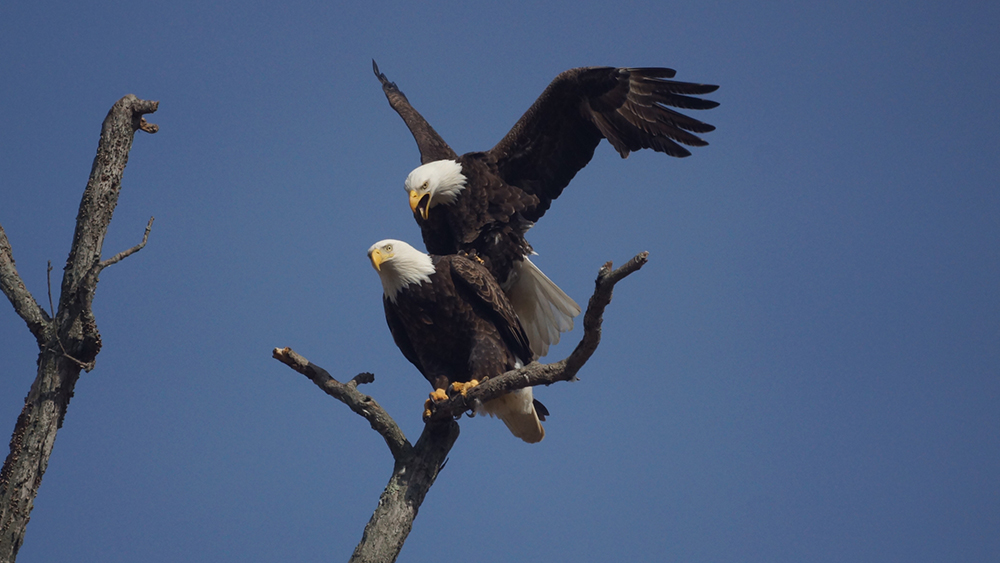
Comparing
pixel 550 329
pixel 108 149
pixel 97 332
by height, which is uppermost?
pixel 550 329

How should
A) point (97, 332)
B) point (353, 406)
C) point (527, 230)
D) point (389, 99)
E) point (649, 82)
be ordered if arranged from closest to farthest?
point (97, 332) → point (353, 406) → point (649, 82) → point (527, 230) → point (389, 99)

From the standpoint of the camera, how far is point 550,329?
544 cm

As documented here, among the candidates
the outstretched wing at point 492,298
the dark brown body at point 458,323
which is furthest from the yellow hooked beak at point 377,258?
the outstretched wing at point 492,298

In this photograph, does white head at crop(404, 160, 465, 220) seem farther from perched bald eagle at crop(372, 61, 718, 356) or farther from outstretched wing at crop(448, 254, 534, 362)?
outstretched wing at crop(448, 254, 534, 362)

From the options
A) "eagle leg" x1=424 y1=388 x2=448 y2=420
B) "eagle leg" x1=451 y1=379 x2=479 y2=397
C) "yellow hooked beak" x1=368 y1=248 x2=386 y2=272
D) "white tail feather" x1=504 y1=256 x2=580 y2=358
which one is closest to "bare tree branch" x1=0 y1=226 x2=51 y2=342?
"yellow hooked beak" x1=368 y1=248 x2=386 y2=272

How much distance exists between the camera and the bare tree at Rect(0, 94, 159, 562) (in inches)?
138

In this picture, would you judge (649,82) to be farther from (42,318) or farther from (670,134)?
(42,318)

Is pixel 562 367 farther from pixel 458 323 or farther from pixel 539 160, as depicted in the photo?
pixel 539 160

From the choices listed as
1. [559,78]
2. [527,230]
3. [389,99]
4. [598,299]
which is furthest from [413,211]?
[389,99]

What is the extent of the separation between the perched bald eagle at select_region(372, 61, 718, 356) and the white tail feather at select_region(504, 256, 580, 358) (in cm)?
1

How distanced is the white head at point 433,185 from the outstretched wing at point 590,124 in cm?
36

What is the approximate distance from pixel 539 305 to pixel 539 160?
1007 millimetres

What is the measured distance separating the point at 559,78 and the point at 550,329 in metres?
1.71

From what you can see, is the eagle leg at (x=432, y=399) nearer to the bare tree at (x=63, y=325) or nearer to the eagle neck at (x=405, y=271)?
the eagle neck at (x=405, y=271)
